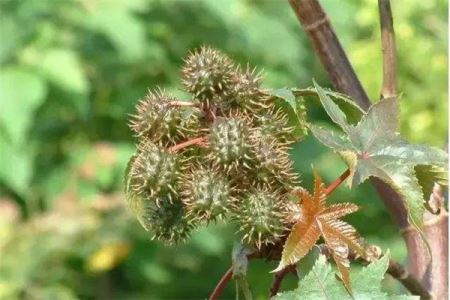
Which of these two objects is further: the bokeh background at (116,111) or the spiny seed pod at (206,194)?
the bokeh background at (116,111)

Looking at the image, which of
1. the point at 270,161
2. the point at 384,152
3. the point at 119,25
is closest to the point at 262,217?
the point at 270,161

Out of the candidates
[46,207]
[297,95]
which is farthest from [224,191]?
[46,207]

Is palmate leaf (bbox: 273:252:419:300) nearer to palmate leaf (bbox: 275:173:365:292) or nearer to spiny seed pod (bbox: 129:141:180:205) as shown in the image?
palmate leaf (bbox: 275:173:365:292)

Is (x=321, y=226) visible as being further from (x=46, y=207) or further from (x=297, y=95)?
(x=46, y=207)

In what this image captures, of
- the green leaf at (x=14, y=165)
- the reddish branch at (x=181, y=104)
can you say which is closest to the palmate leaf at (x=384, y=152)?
the reddish branch at (x=181, y=104)

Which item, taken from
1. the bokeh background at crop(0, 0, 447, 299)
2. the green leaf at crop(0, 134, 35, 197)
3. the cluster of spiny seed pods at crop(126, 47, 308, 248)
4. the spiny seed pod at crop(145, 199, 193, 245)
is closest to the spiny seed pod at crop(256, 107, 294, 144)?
the cluster of spiny seed pods at crop(126, 47, 308, 248)

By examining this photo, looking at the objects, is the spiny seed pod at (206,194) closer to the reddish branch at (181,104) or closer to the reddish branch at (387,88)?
the reddish branch at (181,104)
